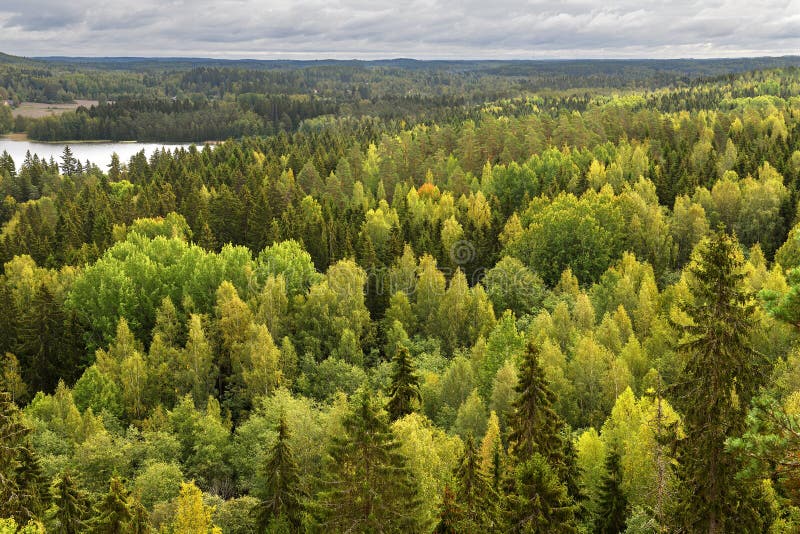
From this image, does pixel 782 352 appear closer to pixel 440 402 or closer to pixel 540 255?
pixel 440 402

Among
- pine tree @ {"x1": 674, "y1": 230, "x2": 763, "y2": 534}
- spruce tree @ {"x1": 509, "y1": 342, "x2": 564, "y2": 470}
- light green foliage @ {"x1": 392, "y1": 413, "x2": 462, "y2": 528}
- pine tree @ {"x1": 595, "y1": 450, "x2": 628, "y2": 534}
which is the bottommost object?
pine tree @ {"x1": 595, "y1": 450, "x2": 628, "y2": 534}

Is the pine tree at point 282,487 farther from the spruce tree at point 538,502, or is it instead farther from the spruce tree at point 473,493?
the spruce tree at point 538,502

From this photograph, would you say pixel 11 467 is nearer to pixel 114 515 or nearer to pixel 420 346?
pixel 114 515

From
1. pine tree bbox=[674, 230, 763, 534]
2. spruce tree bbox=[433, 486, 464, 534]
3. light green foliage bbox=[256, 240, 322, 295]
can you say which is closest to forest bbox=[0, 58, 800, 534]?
pine tree bbox=[674, 230, 763, 534]

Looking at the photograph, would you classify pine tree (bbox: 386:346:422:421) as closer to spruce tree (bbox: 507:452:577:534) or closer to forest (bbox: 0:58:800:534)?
forest (bbox: 0:58:800:534)

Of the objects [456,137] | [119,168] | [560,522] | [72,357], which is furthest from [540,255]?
[119,168]

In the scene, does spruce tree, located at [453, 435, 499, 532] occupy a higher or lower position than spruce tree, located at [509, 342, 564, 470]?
lower
